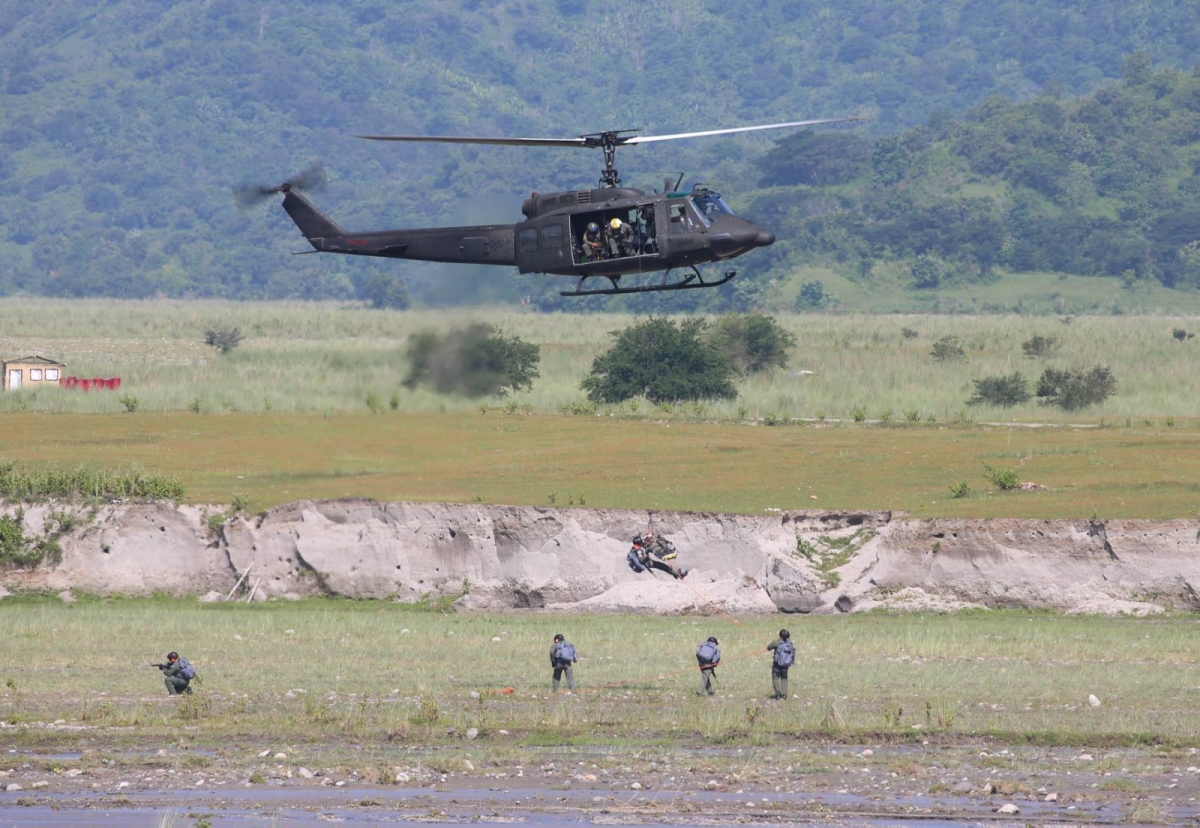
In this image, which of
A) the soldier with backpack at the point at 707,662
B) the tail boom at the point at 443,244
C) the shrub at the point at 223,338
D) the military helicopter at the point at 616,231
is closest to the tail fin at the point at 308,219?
the tail boom at the point at 443,244

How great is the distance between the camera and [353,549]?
1750 inches

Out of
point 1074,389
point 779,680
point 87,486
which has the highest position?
point 1074,389

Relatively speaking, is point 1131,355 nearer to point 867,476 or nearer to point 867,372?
point 867,372

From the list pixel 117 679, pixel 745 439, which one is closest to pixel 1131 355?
pixel 745 439

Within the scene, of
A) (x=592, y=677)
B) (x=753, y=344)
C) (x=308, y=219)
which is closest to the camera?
(x=592, y=677)

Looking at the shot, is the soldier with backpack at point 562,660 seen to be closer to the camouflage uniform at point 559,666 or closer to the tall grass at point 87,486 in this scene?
the camouflage uniform at point 559,666

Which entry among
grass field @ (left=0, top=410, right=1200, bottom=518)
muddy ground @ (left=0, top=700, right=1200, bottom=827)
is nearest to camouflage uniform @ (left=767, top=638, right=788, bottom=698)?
muddy ground @ (left=0, top=700, right=1200, bottom=827)

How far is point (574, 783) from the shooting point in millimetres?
25422

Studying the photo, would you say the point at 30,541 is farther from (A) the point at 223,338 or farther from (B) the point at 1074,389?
(A) the point at 223,338

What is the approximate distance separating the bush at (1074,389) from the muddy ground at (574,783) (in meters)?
46.9

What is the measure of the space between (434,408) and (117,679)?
9279 mm

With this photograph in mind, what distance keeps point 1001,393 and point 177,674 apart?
5179cm

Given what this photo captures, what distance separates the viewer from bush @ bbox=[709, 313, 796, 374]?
93.2 m

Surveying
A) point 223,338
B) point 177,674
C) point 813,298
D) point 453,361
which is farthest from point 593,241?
point 813,298
